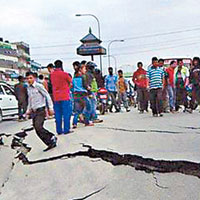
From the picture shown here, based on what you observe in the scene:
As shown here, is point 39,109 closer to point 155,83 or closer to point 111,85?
point 155,83

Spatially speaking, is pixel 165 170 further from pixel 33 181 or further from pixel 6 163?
pixel 6 163

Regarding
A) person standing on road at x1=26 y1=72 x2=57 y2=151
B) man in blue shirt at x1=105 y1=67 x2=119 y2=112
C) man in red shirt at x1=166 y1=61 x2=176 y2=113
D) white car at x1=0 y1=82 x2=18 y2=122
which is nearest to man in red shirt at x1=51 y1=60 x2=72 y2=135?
person standing on road at x1=26 y1=72 x2=57 y2=151

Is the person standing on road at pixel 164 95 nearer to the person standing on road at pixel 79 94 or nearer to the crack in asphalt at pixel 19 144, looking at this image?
the person standing on road at pixel 79 94

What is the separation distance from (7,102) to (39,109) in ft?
26.2

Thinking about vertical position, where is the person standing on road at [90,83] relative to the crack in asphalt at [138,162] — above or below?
above

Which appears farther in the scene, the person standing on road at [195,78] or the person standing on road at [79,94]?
the person standing on road at [195,78]

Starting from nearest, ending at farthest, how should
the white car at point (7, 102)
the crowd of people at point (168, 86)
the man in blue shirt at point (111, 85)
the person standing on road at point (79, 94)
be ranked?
1. the person standing on road at point (79, 94)
2. the crowd of people at point (168, 86)
3. the man in blue shirt at point (111, 85)
4. the white car at point (7, 102)

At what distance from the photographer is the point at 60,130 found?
7.62m

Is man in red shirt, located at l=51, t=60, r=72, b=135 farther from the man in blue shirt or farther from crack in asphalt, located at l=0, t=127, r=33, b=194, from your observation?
the man in blue shirt

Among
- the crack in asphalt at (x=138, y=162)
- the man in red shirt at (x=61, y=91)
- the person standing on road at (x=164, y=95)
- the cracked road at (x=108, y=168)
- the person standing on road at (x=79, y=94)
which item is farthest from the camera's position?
the person standing on road at (x=164, y=95)

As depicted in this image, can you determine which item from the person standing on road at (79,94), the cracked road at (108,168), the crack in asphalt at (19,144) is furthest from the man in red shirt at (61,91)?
the crack in asphalt at (19,144)

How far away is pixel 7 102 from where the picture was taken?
45.2 ft

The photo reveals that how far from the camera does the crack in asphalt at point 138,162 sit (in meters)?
4.59

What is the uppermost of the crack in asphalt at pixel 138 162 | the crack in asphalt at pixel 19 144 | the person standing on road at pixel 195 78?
the person standing on road at pixel 195 78
